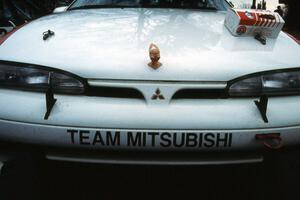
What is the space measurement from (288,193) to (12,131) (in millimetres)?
1450

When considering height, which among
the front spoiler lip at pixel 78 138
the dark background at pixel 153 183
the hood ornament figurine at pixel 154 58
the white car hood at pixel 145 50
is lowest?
the dark background at pixel 153 183

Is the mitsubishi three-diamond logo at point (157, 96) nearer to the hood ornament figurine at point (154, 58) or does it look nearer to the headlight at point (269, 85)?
the hood ornament figurine at point (154, 58)

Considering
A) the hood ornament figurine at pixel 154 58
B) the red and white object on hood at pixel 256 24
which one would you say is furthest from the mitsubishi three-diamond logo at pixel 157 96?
the red and white object on hood at pixel 256 24

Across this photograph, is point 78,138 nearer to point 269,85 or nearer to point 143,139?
point 143,139

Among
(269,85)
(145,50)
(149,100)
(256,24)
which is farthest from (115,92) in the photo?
(256,24)

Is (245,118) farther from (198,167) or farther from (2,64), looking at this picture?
(2,64)

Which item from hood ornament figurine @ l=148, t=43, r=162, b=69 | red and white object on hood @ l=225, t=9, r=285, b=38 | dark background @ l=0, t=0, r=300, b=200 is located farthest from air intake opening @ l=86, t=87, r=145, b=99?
red and white object on hood @ l=225, t=9, r=285, b=38

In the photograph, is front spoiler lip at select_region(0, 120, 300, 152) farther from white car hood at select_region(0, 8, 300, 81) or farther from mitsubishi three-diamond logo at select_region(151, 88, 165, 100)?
white car hood at select_region(0, 8, 300, 81)

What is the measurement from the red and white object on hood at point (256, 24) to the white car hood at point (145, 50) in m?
0.05

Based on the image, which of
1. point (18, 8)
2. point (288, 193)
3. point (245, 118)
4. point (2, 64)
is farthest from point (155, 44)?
point (18, 8)

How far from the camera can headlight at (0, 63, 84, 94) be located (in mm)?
2205

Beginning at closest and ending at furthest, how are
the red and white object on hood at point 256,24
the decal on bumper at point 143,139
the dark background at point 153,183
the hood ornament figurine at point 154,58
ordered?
the decal on bumper at point 143,139
the hood ornament figurine at point 154,58
the dark background at point 153,183
the red and white object on hood at point 256,24

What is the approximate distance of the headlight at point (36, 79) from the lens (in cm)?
221

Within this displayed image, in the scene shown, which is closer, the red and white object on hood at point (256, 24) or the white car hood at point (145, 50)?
the white car hood at point (145, 50)
